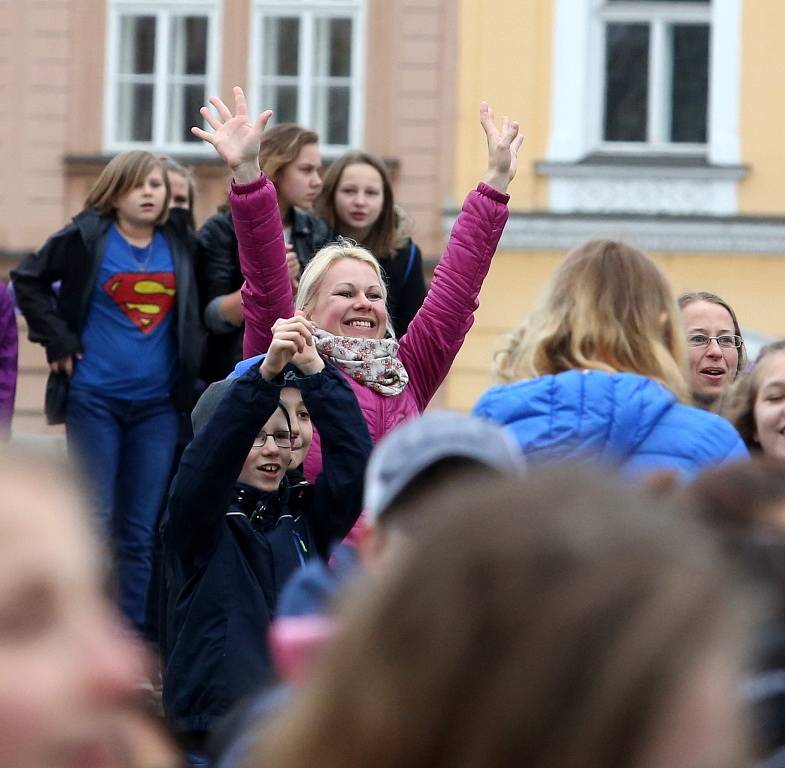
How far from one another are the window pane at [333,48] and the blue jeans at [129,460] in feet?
25.4

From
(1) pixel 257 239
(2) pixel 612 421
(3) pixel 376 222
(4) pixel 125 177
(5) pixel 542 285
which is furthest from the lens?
(5) pixel 542 285

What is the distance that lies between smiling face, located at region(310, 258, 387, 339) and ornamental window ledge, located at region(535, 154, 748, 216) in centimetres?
902

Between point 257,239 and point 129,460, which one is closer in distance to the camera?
point 257,239

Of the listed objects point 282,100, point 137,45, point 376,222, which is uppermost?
point 137,45

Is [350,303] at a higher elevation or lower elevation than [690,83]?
lower

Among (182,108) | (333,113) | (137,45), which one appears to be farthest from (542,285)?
(137,45)

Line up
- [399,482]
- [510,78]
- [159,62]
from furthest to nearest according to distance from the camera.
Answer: [159,62] → [510,78] → [399,482]

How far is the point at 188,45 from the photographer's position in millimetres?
14672

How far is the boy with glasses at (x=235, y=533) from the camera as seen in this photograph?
3.88 meters

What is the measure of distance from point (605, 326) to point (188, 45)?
38.1 feet

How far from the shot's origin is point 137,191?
7078mm

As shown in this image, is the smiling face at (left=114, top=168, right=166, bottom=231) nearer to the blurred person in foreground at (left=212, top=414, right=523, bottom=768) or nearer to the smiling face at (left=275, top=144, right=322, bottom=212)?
the smiling face at (left=275, top=144, right=322, bottom=212)

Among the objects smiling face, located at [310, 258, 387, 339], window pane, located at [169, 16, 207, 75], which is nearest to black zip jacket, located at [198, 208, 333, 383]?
smiling face, located at [310, 258, 387, 339]

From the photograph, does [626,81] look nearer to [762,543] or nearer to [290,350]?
[290,350]
